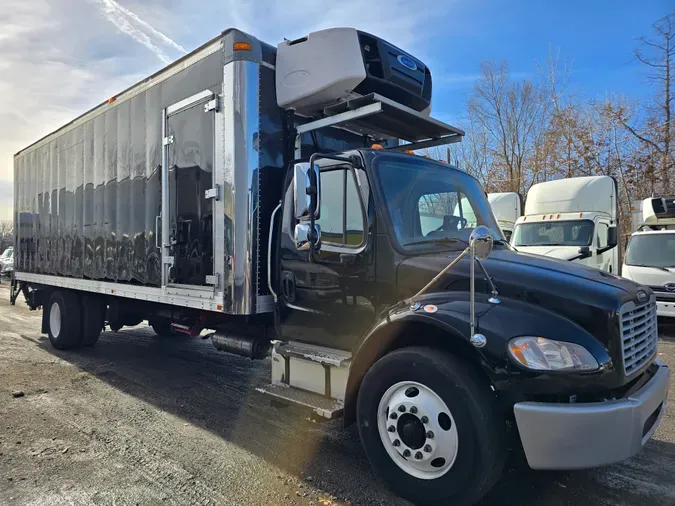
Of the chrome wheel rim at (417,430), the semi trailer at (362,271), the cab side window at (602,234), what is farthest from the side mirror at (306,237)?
the cab side window at (602,234)

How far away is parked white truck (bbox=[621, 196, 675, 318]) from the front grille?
21.0 ft

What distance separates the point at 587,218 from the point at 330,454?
370 inches

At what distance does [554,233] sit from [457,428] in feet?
32.1

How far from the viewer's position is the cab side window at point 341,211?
3.88 meters

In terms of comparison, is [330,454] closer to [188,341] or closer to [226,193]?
[226,193]

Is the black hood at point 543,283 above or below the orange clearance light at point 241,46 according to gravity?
below

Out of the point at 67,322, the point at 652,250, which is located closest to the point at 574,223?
the point at 652,250

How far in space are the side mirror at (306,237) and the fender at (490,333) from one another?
745 millimetres

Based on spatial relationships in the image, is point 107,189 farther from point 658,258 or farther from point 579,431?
point 658,258

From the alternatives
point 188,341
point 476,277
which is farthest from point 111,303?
point 476,277

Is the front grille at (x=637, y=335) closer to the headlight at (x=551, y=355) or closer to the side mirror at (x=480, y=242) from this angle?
the headlight at (x=551, y=355)

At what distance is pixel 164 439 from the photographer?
4.40m

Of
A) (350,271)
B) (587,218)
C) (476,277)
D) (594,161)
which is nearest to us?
(476,277)

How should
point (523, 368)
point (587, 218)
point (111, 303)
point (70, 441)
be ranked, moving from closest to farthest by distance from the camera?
point (523, 368) → point (70, 441) → point (111, 303) → point (587, 218)
